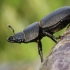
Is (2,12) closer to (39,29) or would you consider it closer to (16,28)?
(16,28)

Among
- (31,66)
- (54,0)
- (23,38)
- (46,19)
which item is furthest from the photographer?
(54,0)

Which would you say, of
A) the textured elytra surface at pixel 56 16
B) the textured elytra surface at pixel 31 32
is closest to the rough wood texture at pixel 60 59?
the textured elytra surface at pixel 56 16

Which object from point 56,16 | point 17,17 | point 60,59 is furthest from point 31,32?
point 17,17

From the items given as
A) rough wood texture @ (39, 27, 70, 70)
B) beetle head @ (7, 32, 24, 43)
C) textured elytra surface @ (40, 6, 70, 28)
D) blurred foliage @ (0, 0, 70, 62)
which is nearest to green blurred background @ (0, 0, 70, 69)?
blurred foliage @ (0, 0, 70, 62)

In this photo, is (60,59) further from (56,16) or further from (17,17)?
(17,17)

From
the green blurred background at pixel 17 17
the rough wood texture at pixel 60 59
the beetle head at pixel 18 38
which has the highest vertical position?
the rough wood texture at pixel 60 59

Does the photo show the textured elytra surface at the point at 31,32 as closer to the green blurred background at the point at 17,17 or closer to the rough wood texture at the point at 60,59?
the rough wood texture at the point at 60,59

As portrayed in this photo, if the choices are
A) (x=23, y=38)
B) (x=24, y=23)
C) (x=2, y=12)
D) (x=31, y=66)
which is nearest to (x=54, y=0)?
(x=24, y=23)

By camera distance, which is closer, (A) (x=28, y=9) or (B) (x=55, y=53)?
(B) (x=55, y=53)
